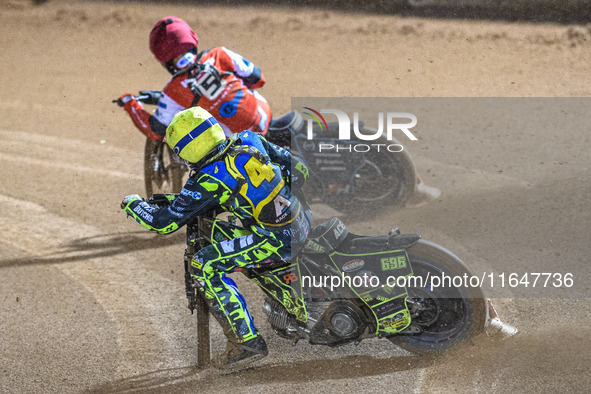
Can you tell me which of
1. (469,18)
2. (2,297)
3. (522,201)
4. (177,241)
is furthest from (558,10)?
(2,297)

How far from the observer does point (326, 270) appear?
17.7ft

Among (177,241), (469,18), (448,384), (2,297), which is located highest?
(469,18)

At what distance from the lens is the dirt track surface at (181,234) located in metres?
5.68

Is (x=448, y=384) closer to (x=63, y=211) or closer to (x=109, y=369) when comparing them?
(x=109, y=369)

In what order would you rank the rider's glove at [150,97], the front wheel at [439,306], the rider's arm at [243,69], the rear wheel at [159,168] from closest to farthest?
the front wheel at [439,306], the rider's arm at [243,69], the rider's glove at [150,97], the rear wheel at [159,168]

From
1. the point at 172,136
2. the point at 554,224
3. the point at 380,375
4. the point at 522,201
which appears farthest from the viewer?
the point at 522,201

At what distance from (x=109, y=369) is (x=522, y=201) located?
5182 millimetres

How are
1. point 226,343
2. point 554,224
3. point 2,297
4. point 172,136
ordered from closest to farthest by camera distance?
point 172,136, point 226,343, point 2,297, point 554,224

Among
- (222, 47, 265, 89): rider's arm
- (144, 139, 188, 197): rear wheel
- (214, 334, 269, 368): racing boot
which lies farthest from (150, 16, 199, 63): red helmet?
(214, 334, 269, 368): racing boot

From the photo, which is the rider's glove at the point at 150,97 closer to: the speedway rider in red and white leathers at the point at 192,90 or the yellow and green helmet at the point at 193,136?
the speedway rider in red and white leathers at the point at 192,90

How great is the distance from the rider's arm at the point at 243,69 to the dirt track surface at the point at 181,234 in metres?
2.09

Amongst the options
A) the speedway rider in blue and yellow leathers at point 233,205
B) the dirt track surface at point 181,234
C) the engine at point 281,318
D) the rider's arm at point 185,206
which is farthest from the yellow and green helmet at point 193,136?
the dirt track surface at point 181,234

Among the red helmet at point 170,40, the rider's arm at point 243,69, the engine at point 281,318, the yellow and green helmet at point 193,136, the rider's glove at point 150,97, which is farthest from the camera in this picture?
the rider's glove at point 150,97

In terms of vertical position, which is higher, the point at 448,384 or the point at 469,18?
the point at 469,18
